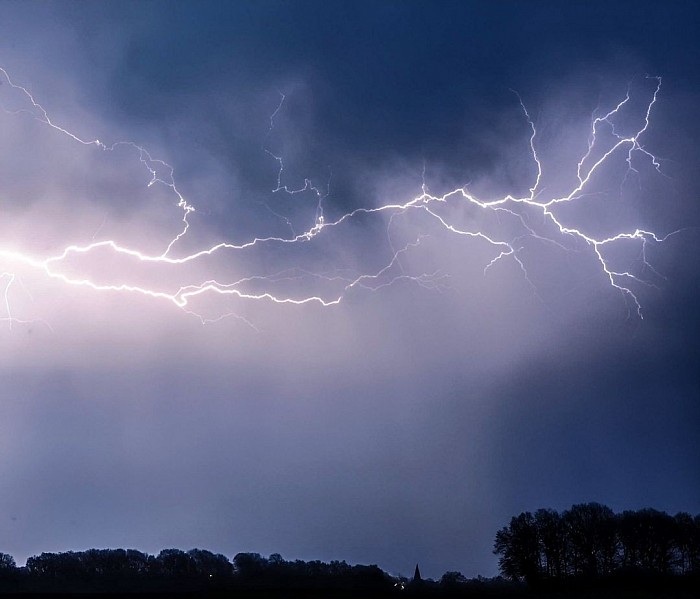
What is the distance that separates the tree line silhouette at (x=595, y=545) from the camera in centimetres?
3856

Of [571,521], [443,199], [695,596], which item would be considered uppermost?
[443,199]

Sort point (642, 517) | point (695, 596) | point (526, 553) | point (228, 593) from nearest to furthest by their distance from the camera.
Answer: point (695, 596) < point (228, 593) < point (526, 553) < point (642, 517)

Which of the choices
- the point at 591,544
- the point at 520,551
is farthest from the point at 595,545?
the point at 520,551

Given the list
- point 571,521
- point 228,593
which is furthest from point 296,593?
point 571,521

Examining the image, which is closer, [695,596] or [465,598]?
[695,596]

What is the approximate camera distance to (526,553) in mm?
38969

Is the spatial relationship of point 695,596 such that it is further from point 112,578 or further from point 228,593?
point 112,578

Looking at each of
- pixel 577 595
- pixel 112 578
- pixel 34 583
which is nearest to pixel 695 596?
pixel 577 595

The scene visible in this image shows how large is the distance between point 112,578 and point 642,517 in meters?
41.0

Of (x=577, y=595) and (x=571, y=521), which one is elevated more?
(x=571, y=521)

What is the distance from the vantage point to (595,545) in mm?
41406

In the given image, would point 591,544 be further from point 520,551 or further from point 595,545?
point 520,551

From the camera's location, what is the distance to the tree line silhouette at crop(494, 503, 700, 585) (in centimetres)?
3856

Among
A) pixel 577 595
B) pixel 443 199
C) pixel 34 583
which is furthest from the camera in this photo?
pixel 34 583
